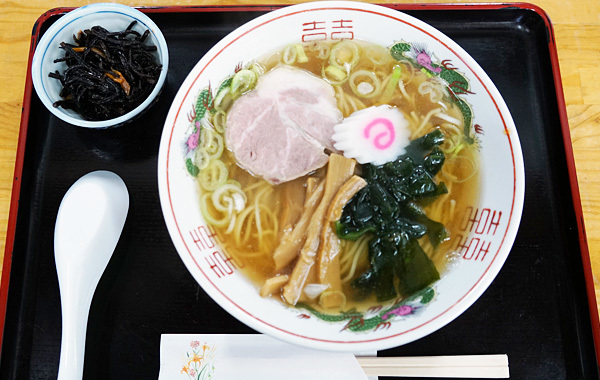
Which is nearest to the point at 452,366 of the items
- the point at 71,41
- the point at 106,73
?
the point at 106,73

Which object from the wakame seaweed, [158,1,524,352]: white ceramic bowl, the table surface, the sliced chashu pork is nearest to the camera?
[158,1,524,352]: white ceramic bowl

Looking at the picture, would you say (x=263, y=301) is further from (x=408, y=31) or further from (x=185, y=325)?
(x=408, y=31)

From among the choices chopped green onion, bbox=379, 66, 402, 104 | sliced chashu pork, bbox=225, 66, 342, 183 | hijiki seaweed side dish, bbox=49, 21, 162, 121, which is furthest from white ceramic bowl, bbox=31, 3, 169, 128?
chopped green onion, bbox=379, 66, 402, 104

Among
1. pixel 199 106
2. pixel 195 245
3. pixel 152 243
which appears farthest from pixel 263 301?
pixel 199 106

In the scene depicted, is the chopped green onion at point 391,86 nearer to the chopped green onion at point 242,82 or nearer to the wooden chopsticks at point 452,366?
the chopped green onion at point 242,82

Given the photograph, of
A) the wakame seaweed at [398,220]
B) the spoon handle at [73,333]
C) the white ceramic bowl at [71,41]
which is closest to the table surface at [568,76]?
the white ceramic bowl at [71,41]

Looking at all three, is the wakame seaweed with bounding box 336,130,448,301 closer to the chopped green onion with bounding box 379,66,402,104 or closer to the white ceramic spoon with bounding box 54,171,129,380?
the chopped green onion with bounding box 379,66,402,104
